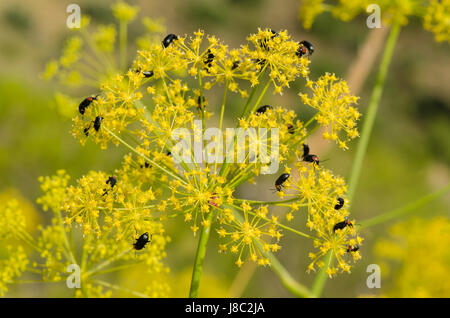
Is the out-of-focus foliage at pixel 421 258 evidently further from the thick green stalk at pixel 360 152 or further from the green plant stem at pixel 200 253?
the green plant stem at pixel 200 253

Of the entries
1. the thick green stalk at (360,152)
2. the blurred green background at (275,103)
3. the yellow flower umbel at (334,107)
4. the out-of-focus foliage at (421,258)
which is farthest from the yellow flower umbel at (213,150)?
the blurred green background at (275,103)

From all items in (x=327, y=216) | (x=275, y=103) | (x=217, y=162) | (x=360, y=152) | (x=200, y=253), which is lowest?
(x=200, y=253)

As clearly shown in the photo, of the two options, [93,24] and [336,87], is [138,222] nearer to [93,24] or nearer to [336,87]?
[336,87]

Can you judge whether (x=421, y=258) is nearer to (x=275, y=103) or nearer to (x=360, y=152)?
(x=360, y=152)

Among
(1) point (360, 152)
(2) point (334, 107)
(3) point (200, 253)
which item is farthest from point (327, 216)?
(1) point (360, 152)

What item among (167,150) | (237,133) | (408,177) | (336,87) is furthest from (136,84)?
(408,177)

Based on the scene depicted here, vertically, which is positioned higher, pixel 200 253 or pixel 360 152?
pixel 360 152

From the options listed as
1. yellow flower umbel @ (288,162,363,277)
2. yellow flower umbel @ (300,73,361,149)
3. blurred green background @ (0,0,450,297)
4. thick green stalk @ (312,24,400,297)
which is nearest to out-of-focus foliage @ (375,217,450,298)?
thick green stalk @ (312,24,400,297)

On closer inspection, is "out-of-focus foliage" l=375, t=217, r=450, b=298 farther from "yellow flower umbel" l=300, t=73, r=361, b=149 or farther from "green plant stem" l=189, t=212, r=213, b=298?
"green plant stem" l=189, t=212, r=213, b=298
